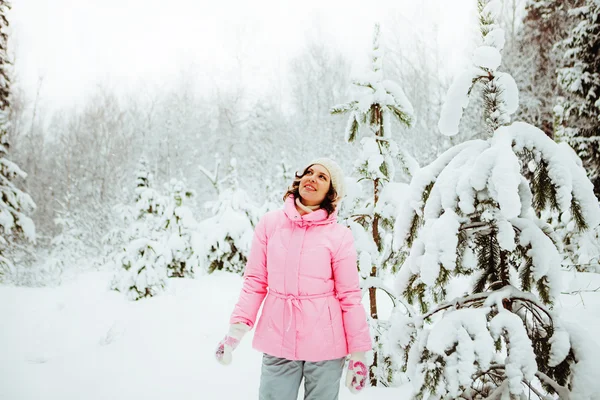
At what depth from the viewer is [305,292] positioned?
199 centimetres

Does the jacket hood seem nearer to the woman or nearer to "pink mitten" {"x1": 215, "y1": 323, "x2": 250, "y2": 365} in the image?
the woman

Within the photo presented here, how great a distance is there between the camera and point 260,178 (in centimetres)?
2705

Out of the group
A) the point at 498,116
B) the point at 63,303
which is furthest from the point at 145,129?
the point at 498,116

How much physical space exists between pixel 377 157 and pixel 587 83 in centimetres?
955

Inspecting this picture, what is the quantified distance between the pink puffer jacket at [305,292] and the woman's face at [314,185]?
0.36 ft

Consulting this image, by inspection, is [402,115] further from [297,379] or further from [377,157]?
[297,379]

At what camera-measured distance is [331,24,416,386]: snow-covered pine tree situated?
10.4 feet

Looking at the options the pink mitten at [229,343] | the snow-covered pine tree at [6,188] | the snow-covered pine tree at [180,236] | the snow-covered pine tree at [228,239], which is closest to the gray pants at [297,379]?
the pink mitten at [229,343]

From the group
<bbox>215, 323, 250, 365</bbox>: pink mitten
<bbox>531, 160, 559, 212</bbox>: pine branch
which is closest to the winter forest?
<bbox>531, 160, 559, 212</bbox>: pine branch

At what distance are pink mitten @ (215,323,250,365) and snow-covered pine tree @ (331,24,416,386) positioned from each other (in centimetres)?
143

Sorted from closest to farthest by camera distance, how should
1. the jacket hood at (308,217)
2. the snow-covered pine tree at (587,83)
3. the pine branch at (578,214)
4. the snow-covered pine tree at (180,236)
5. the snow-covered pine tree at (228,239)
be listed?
the pine branch at (578,214) < the jacket hood at (308,217) < the snow-covered pine tree at (587,83) < the snow-covered pine tree at (228,239) < the snow-covered pine tree at (180,236)

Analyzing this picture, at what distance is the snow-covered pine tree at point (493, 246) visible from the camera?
1479mm

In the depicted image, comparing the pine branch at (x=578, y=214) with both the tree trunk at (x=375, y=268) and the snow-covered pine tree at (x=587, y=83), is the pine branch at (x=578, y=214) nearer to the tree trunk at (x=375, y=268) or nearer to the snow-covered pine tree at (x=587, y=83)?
the tree trunk at (x=375, y=268)

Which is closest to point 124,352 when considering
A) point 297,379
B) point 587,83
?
point 297,379
